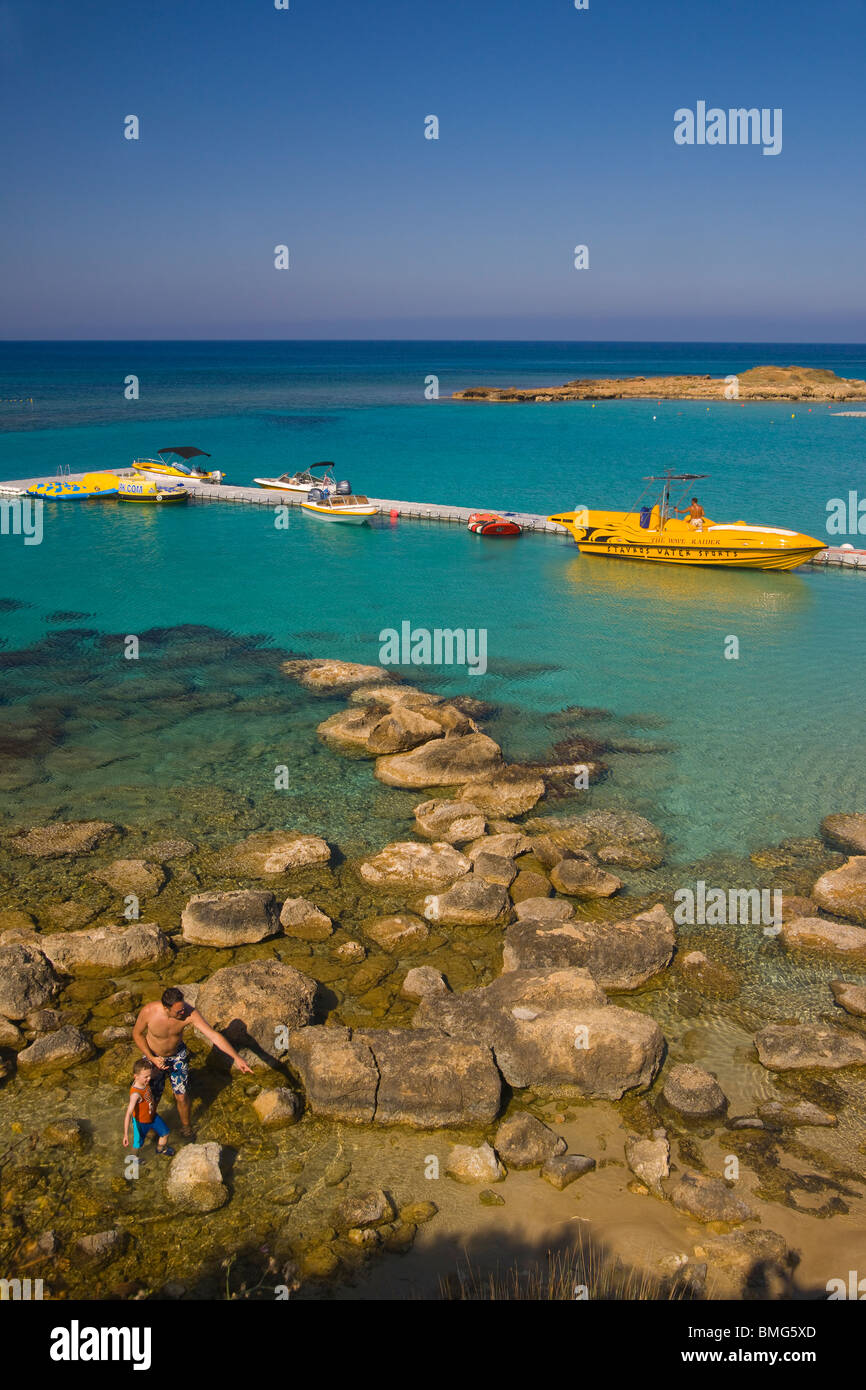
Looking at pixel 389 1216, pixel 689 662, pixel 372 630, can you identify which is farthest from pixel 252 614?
pixel 389 1216

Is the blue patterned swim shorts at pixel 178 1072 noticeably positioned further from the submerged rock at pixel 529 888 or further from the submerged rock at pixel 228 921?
the submerged rock at pixel 529 888

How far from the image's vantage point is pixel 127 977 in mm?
12438

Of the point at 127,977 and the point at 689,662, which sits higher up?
the point at 689,662

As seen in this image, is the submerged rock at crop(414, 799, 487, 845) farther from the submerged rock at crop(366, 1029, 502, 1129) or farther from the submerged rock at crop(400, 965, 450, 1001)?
the submerged rock at crop(366, 1029, 502, 1129)

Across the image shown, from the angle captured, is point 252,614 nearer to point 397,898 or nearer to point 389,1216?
point 397,898

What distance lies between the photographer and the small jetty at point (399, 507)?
37.5m

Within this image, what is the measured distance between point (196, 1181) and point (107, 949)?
4322mm

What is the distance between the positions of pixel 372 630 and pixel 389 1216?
71.8 feet

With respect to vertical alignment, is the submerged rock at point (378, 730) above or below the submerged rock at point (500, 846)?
above

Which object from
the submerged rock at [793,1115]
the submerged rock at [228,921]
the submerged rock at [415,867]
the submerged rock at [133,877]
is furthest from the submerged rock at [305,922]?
the submerged rock at [793,1115]

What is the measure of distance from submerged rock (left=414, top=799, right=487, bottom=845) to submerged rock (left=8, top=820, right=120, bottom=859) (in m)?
5.42

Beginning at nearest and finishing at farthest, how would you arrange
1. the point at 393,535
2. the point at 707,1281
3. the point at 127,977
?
the point at 707,1281, the point at 127,977, the point at 393,535

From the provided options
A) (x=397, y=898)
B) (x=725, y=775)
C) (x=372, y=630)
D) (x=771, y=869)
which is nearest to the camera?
(x=397, y=898)

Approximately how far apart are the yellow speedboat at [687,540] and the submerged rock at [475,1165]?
28.8 meters
